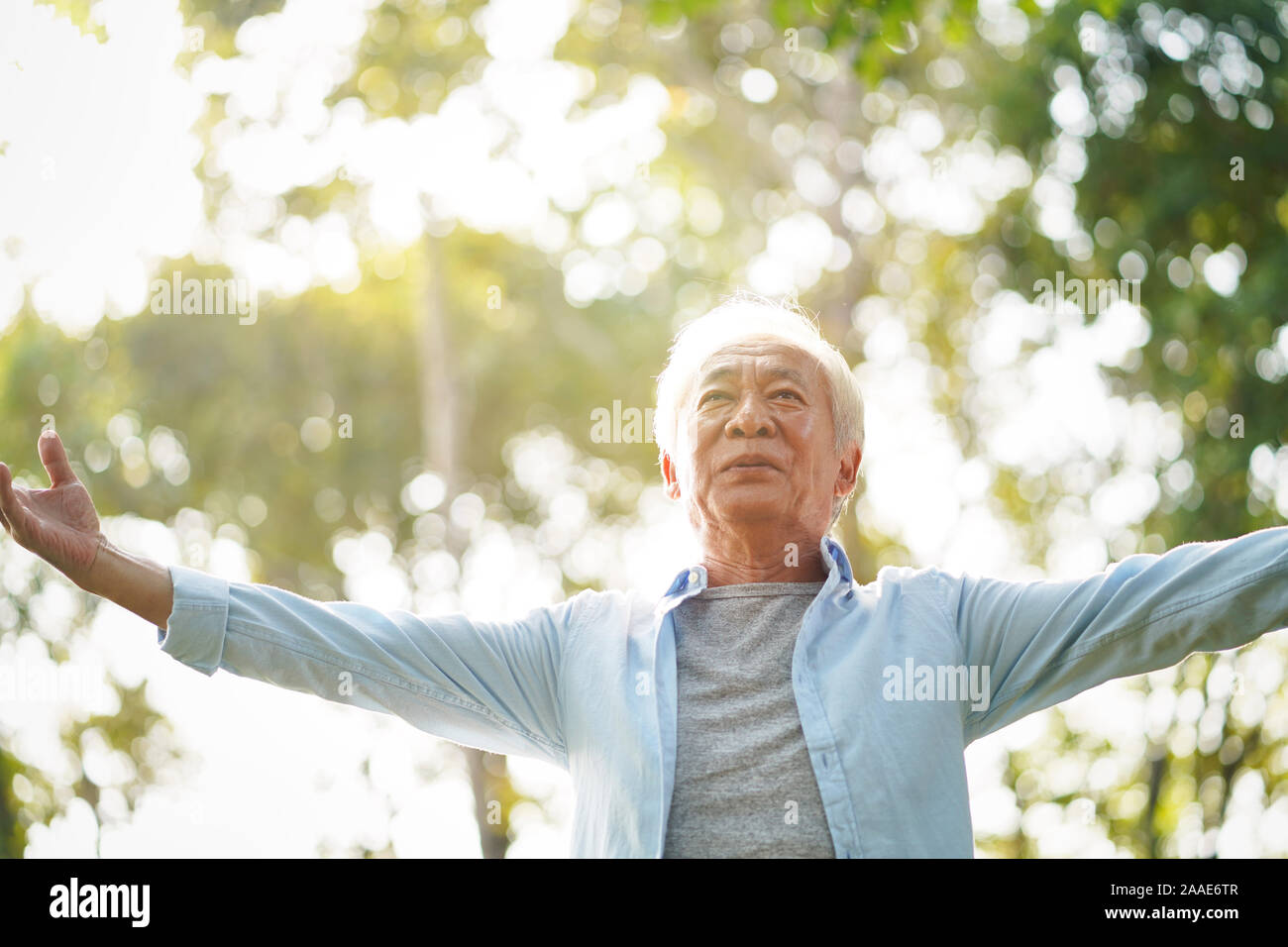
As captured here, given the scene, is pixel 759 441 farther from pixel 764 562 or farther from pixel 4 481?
pixel 4 481

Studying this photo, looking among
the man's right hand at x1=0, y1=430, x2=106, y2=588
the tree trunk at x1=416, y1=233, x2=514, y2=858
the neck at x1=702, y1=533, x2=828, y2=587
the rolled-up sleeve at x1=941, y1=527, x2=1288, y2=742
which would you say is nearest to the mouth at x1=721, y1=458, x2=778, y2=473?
the neck at x1=702, y1=533, x2=828, y2=587

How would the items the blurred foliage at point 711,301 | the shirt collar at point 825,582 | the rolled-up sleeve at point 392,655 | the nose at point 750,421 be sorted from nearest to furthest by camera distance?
the rolled-up sleeve at point 392,655
the shirt collar at point 825,582
the nose at point 750,421
the blurred foliage at point 711,301

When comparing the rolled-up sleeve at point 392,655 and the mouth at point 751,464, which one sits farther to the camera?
the mouth at point 751,464

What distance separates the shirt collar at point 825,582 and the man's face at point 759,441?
3.4 inches

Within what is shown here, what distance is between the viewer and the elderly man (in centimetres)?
212

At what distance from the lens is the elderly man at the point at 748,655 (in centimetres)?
212

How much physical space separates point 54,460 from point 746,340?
1.37 meters

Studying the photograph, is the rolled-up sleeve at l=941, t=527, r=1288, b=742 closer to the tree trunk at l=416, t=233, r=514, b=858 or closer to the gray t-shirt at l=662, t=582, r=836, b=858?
the gray t-shirt at l=662, t=582, r=836, b=858

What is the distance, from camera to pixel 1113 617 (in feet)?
7.12

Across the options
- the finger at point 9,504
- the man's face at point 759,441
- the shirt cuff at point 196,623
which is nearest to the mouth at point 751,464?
the man's face at point 759,441

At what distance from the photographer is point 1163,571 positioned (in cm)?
217

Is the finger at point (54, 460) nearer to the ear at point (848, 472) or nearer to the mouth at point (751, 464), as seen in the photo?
the mouth at point (751, 464)
